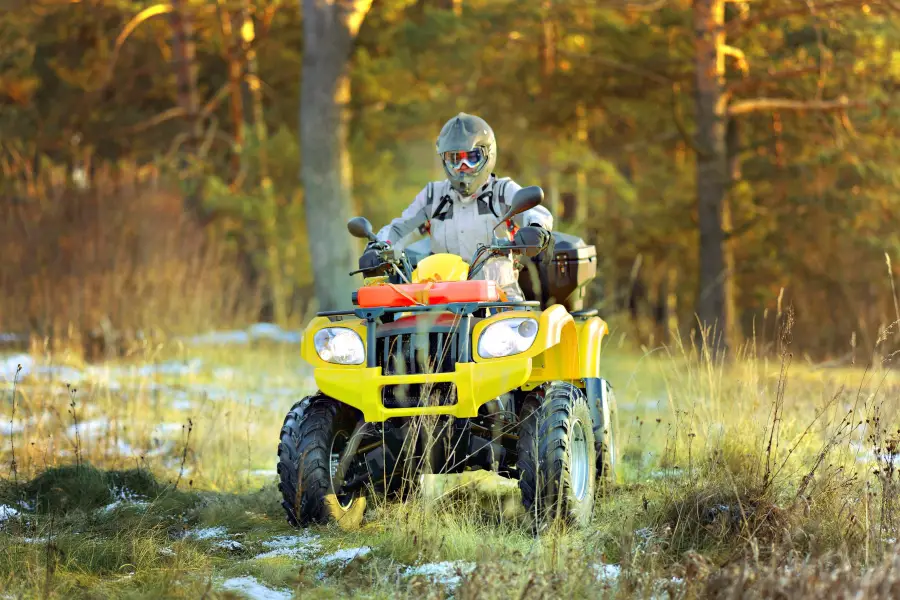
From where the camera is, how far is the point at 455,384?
5.19 m

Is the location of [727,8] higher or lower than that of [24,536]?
higher

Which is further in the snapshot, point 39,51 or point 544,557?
point 39,51

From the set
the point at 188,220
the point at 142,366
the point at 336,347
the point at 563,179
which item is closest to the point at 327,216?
the point at 188,220

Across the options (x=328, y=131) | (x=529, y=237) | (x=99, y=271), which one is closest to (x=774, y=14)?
(x=328, y=131)

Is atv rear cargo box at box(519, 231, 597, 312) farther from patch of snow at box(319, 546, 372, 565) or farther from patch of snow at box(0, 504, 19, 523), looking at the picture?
patch of snow at box(0, 504, 19, 523)

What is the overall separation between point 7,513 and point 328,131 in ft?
29.9

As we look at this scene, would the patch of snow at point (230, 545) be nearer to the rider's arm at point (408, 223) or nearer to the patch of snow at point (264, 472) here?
the rider's arm at point (408, 223)

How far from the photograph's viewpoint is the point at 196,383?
1093cm

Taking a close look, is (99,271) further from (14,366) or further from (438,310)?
(438,310)

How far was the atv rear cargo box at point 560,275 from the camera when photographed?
6559mm

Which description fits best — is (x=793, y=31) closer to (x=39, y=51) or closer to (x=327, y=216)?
(x=327, y=216)

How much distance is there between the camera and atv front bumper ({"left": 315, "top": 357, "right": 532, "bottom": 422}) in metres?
5.14

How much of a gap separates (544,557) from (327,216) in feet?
33.6

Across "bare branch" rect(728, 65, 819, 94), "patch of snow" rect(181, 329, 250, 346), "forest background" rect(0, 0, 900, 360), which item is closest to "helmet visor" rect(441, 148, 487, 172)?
"forest background" rect(0, 0, 900, 360)
